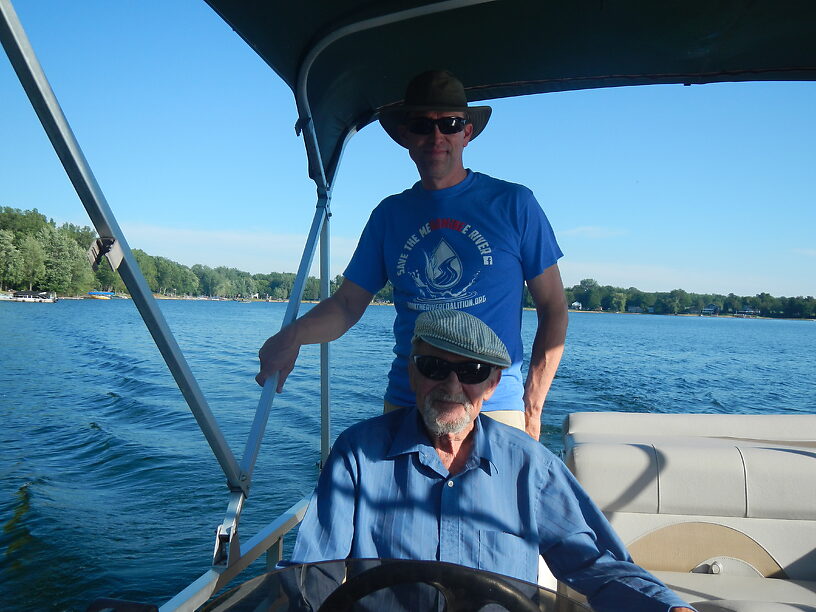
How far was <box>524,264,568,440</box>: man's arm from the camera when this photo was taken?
207 centimetres

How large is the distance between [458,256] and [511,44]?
3.31 ft

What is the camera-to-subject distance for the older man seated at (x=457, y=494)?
1.46 meters

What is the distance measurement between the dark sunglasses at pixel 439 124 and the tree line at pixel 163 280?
0.58 meters

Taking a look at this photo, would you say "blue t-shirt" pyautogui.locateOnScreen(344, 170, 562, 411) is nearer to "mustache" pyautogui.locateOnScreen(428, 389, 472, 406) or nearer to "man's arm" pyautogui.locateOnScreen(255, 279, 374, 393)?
"man's arm" pyautogui.locateOnScreen(255, 279, 374, 393)

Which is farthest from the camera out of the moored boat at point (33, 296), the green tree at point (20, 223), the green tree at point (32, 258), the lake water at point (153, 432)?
the moored boat at point (33, 296)

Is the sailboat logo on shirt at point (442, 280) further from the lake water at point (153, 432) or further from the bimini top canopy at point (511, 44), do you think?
the lake water at point (153, 432)

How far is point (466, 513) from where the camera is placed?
1.46m

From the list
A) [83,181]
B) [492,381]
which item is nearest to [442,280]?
[492,381]

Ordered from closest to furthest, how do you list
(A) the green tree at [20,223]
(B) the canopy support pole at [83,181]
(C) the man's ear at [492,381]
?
1. (B) the canopy support pole at [83,181]
2. (C) the man's ear at [492,381]
3. (A) the green tree at [20,223]

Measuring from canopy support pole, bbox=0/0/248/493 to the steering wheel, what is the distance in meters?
0.89

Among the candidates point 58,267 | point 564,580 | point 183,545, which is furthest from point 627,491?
point 58,267

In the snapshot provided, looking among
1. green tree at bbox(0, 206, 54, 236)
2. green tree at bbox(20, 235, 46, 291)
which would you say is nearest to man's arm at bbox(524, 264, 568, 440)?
green tree at bbox(0, 206, 54, 236)

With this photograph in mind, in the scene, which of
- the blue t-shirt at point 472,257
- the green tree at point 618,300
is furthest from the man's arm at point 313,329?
the green tree at point 618,300

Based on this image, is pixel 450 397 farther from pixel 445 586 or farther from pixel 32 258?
pixel 32 258
